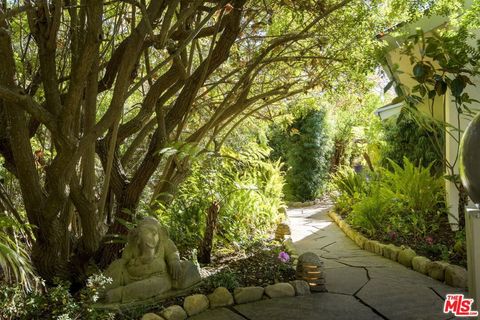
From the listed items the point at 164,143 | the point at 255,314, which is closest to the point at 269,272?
the point at 255,314

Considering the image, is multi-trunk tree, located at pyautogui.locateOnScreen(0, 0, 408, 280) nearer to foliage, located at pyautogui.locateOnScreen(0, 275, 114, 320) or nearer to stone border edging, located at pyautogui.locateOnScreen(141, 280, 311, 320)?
foliage, located at pyautogui.locateOnScreen(0, 275, 114, 320)

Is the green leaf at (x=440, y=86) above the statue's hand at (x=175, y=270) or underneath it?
above

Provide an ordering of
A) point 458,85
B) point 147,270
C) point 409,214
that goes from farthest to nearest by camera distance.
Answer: point 409,214
point 458,85
point 147,270

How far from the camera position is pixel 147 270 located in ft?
11.7

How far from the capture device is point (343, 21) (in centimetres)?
471

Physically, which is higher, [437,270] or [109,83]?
[109,83]

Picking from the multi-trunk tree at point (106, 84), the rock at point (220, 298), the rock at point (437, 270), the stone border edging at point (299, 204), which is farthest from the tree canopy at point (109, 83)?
the stone border edging at point (299, 204)

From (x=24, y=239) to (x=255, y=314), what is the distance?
2.35m

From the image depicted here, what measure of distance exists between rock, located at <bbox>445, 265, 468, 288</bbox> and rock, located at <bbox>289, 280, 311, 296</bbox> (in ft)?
4.44

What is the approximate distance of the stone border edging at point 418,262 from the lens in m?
3.98

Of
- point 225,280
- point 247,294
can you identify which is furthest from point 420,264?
point 225,280

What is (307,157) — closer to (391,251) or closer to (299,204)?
(299,204)

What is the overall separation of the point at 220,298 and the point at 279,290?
0.56 meters

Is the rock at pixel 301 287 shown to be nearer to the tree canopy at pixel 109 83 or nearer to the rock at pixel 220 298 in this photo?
the rock at pixel 220 298
